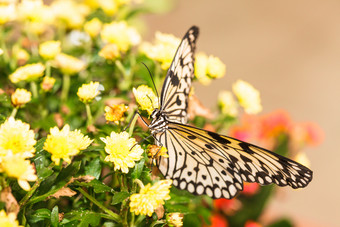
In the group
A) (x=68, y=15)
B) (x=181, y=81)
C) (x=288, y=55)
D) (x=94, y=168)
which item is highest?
(x=288, y=55)

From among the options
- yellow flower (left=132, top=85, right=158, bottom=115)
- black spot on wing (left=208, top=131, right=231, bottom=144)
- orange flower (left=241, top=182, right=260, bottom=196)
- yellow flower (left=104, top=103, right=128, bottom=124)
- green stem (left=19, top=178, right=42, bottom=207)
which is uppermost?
yellow flower (left=132, top=85, right=158, bottom=115)

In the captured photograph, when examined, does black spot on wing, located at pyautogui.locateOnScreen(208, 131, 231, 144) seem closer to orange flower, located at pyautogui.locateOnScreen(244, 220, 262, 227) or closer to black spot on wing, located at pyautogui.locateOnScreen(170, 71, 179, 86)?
black spot on wing, located at pyautogui.locateOnScreen(170, 71, 179, 86)

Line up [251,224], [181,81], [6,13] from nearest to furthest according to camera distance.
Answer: [181,81] < [6,13] < [251,224]

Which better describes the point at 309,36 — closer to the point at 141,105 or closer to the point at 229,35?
the point at 229,35

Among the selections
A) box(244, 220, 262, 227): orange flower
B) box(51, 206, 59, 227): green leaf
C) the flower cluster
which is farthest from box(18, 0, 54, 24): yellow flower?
box(244, 220, 262, 227): orange flower

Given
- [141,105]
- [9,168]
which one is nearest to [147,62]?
[141,105]

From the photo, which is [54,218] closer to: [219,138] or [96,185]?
[96,185]

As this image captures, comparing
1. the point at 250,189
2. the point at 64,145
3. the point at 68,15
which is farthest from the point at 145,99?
the point at 250,189
